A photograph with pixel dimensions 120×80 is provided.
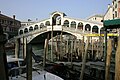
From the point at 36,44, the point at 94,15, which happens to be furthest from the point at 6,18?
the point at 94,15

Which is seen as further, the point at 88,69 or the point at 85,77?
the point at 88,69

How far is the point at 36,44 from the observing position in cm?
2958

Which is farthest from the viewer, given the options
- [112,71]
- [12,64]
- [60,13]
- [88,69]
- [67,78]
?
[60,13]

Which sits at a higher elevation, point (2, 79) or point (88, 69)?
point (2, 79)

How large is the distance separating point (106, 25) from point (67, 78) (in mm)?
1881

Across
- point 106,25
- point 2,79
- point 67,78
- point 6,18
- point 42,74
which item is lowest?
point 67,78

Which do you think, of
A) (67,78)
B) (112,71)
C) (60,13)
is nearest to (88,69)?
(67,78)

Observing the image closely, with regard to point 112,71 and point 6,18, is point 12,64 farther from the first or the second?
point 6,18

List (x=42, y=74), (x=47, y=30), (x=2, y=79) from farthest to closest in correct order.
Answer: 1. (x=47, y=30)
2. (x=42, y=74)
3. (x=2, y=79)

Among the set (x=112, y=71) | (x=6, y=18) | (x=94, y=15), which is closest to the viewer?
(x=112, y=71)

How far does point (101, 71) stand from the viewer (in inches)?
233

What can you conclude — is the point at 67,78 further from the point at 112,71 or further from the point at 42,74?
the point at 42,74

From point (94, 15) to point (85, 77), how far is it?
34.6 m

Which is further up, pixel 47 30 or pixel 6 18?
pixel 6 18
